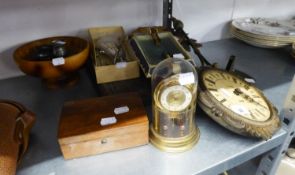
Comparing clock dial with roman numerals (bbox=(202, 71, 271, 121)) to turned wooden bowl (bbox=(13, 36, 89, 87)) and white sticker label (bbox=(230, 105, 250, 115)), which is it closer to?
white sticker label (bbox=(230, 105, 250, 115))

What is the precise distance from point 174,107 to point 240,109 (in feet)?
0.49

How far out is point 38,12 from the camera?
0.71m

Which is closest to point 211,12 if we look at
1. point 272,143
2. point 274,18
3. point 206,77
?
point 274,18

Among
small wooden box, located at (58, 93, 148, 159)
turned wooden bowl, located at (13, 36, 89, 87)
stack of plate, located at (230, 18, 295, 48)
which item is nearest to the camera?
small wooden box, located at (58, 93, 148, 159)

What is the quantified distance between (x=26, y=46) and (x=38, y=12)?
0.35ft

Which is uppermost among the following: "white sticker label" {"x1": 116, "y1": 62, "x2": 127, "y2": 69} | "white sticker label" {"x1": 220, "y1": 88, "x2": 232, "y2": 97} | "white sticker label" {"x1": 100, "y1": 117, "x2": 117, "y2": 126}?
"white sticker label" {"x1": 116, "y1": 62, "x2": 127, "y2": 69}

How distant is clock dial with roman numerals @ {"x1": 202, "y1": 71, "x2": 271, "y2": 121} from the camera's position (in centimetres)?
51

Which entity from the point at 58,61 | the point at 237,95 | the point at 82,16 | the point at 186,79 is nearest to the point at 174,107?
the point at 186,79

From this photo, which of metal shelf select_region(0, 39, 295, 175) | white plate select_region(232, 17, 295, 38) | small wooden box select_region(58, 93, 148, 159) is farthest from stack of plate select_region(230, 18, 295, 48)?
small wooden box select_region(58, 93, 148, 159)

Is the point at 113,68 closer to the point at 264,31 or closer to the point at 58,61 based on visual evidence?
the point at 58,61

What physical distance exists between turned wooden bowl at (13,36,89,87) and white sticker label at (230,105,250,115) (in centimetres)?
39

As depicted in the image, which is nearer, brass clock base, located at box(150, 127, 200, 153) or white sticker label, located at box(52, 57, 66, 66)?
brass clock base, located at box(150, 127, 200, 153)

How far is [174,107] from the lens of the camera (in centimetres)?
47

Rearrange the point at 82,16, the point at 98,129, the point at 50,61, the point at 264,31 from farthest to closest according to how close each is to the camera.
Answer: the point at 264,31
the point at 82,16
the point at 50,61
the point at 98,129
